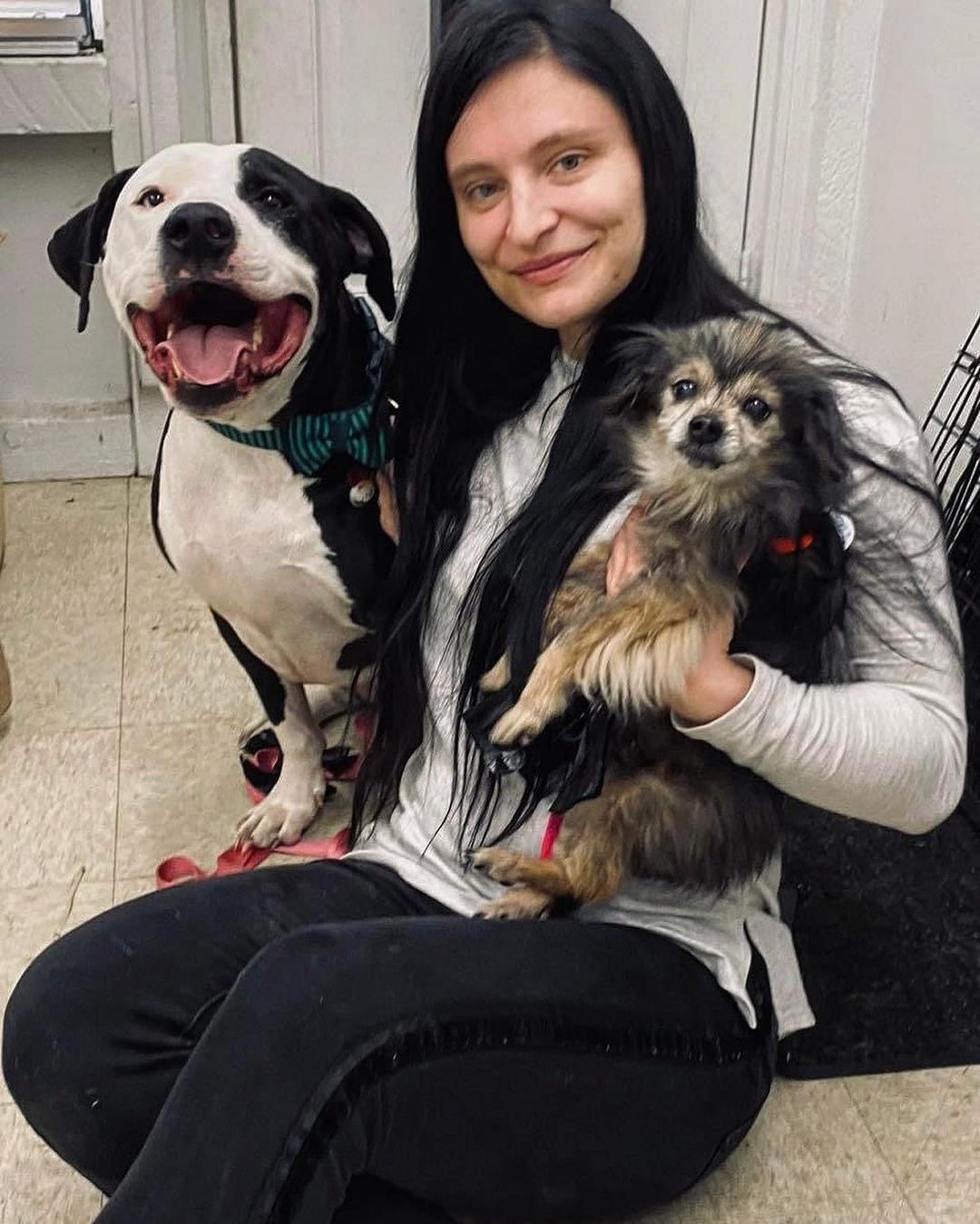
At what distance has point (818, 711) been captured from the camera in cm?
102

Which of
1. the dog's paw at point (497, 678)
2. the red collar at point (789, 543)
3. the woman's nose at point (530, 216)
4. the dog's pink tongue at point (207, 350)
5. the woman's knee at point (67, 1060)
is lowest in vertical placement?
the woman's knee at point (67, 1060)

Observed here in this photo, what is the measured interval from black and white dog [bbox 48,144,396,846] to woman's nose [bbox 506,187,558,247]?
30 centimetres

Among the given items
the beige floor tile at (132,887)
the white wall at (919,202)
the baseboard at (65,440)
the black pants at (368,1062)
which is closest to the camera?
the black pants at (368,1062)

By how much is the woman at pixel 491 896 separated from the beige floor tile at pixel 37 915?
1.30ft

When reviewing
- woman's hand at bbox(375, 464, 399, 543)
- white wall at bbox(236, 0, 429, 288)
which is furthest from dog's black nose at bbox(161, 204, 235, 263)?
white wall at bbox(236, 0, 429, 288)

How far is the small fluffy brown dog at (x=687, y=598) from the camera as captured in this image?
1036 millimetres

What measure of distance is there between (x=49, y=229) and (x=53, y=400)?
38 cm

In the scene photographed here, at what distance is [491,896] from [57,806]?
2.83 ft

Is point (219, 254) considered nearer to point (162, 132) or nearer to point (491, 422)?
point (491, 422)

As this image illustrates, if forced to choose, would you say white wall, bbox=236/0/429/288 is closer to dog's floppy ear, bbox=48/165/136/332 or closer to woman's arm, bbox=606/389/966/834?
dog's floppy ear, bbox=48/165/136/332

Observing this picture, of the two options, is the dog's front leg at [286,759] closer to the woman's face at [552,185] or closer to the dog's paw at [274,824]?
the dog's paw at [274,824]

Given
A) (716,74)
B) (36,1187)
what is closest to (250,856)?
(36,1187)

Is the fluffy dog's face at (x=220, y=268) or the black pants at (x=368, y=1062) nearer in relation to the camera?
the black pants at (x=368, y=1062)

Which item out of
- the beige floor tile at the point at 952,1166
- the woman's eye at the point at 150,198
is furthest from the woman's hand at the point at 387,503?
the beige floor tile at the point at 952,1166
